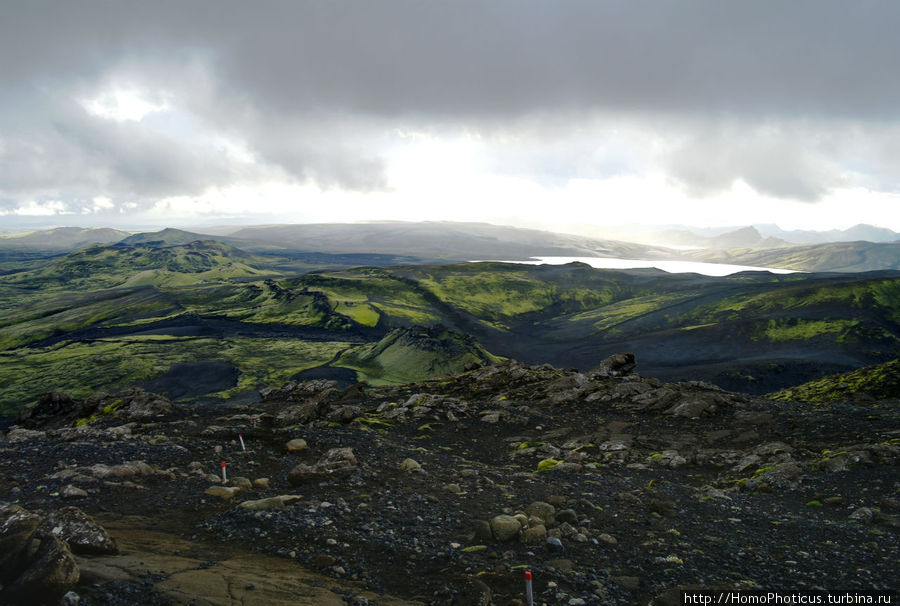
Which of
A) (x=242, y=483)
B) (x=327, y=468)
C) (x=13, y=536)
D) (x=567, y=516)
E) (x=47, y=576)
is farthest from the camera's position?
(x=327, y=468)

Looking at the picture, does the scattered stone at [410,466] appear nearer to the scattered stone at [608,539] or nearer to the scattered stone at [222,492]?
the scattered stone at [222,492]

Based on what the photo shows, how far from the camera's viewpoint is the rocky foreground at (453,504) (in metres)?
10.2

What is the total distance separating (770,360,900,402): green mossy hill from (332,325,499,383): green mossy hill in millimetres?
57178

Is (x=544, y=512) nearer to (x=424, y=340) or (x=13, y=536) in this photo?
(x=13, y=536)

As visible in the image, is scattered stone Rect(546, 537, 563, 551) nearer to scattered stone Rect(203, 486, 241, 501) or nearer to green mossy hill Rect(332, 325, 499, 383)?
scattered stone Rect(203, 486, 241, 501)

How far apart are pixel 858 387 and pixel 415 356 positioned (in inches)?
3036

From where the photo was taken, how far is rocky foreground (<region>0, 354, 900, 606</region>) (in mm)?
10211

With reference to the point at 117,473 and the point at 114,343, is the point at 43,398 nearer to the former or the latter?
the point at 117,473

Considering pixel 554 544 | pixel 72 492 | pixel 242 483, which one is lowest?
pixel 242 483

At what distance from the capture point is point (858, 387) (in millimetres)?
37781

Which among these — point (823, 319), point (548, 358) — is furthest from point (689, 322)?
point (548, 358)

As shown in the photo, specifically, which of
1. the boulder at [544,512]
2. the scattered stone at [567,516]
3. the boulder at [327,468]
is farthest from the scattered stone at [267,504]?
the scattered stone at [567,516]

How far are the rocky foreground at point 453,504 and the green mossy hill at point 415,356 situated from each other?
212ft

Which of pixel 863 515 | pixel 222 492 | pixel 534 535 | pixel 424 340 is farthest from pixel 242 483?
pixel 424 340
